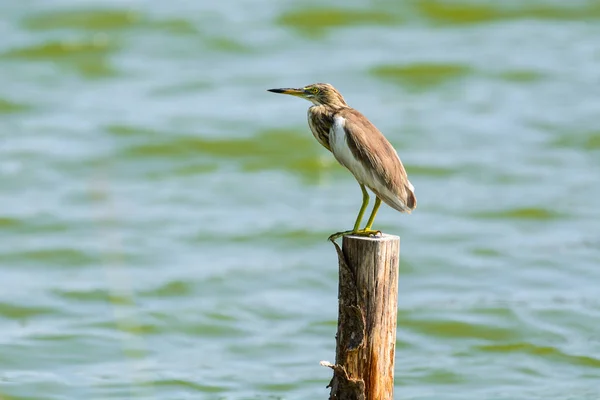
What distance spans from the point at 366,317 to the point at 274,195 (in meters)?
8.48

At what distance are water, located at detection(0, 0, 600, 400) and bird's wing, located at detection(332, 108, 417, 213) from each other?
1185 millimetres

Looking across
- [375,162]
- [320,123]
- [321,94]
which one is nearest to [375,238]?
[375,162]

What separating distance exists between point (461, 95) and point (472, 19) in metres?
2.75

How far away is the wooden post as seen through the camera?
4879mm

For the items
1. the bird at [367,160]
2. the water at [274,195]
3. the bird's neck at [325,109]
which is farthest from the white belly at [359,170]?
the water at [274,195]

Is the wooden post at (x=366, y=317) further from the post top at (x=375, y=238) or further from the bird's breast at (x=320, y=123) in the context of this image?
the bird's breast at (x=320, y=123)

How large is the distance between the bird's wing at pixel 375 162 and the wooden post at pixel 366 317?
229mm

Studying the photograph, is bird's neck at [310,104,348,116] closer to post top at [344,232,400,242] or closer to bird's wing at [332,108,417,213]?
bird's wing at [332,108,417,213]

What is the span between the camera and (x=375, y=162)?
4996 mm

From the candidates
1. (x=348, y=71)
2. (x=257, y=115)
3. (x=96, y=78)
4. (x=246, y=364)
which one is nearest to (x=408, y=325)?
(x=246, y=364)

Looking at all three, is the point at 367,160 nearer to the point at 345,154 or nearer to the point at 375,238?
the point at 345,154

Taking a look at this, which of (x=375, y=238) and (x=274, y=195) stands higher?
(x=274, y=195)

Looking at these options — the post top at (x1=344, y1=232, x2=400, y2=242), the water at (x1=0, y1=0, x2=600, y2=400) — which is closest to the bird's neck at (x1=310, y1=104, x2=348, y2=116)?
the post top at (x1=344, y1=232, x2=400, y2=242)

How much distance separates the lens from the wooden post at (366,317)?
4879mm
